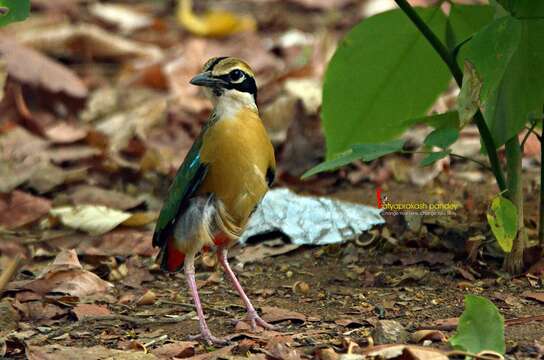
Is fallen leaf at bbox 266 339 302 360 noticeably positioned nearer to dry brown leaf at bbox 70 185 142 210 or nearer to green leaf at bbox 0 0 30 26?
green leaf at bbox 0 0 30 26

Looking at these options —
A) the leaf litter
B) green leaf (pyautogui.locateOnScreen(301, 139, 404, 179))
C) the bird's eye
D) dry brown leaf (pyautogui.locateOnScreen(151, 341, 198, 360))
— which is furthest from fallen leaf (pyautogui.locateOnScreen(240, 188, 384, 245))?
dry brown leaf (pyautogui.locateOnScreen(151, 341, 198, 360))

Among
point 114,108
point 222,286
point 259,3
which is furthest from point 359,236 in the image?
point 259,3

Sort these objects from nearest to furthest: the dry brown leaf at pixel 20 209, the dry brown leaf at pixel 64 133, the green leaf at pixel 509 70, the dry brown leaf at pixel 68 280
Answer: the green leaf at pixel 509 70, the dry brown leaf at pixel 68 280, the dry brown leaf at pixel 20 209, the dry brown leaf at pixel 64 133

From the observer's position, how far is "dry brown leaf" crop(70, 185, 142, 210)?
6.34 m

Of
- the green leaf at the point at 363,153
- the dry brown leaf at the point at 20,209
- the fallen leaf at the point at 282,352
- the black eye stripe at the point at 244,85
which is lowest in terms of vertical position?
the dry brown leaf at the point at 20,209

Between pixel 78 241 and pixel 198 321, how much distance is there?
5.10ft

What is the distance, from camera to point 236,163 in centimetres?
449

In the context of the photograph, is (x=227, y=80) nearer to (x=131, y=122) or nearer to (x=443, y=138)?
(x=443, y=138)

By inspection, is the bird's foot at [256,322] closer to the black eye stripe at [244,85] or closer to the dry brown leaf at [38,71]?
the black eye stripe at [244,85]

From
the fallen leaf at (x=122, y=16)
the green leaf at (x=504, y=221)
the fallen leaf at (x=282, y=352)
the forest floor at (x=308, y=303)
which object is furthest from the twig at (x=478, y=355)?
the fallen leaf at (x=122, y=16)

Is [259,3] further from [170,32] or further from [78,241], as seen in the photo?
[78,241]

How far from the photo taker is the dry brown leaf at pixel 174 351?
13.4ft

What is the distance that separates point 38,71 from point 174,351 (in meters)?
4.97

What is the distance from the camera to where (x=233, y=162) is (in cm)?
449
